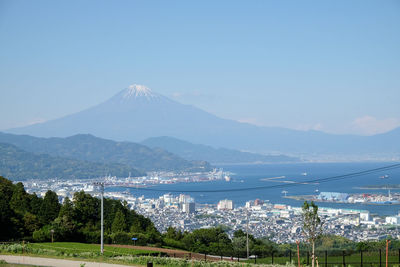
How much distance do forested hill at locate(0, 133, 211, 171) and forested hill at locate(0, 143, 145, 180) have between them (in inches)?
845

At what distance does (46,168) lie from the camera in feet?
282

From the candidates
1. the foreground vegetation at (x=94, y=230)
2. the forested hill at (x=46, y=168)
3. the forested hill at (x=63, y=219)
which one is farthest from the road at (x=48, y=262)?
the forested hill at (x=46, y=168)

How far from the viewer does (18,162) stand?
8519 centimetres

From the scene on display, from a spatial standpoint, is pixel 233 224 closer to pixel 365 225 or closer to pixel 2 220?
pixel 365 225

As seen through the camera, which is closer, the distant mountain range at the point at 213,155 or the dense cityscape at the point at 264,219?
the dense cityscape at the point at 264,219

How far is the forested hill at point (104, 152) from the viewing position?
116812 mm

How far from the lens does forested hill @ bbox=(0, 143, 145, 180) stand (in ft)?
266

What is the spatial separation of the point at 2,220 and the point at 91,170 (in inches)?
2624

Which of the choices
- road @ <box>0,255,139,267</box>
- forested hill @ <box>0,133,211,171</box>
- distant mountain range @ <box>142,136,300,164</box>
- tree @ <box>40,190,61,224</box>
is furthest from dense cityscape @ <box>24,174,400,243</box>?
distant mountain range @ <box>142,136,300,164</box>

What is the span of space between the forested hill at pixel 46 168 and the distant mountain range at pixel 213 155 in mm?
62681

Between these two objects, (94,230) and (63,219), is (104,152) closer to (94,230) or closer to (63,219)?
(94,230)

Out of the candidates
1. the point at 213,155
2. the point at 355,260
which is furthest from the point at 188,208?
the point at 213,155

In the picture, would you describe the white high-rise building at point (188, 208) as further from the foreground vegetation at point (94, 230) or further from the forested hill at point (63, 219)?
the foreground vegetation at point (94, 230)

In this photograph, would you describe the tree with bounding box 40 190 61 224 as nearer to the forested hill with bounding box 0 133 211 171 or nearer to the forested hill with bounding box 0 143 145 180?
the forested hill with bounding box 0 143 145 180
